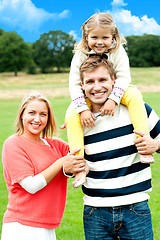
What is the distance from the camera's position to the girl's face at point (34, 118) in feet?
8.59

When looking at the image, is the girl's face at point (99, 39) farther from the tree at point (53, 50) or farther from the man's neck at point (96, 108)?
the tree at point (53, 50)

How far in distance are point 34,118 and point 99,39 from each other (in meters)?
0.83

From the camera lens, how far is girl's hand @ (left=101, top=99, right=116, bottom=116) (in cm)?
229

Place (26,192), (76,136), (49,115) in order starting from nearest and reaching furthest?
(76,136)
(26,192)
(49,115)

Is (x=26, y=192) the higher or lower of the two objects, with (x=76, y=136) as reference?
lower

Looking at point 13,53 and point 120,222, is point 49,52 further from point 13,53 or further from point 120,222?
point 120,222

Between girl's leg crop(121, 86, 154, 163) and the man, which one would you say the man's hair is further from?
girl's leg crop(121, 86, 154, 163)

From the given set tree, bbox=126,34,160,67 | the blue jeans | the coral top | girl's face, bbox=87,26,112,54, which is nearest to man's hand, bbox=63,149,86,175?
the coral top

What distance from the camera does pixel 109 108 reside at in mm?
2285

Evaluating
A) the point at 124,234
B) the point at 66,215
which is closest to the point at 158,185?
the point at 66,215

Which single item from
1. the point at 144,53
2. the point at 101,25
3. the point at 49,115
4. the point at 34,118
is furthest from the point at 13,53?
the point at 34,118

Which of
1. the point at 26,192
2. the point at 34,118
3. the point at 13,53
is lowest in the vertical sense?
the point at 26,192

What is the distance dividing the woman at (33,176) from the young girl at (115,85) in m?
0.22

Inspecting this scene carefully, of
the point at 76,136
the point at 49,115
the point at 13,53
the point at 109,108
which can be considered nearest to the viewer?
the point at 109,108
